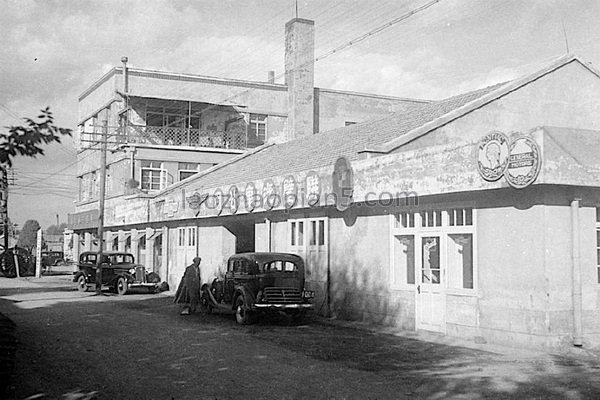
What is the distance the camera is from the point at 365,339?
14.4 m

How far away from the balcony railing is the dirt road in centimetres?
2400

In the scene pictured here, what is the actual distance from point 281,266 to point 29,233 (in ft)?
310

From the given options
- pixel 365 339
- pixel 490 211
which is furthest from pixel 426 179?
pixel 365 339

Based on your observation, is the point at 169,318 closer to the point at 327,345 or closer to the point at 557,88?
the point at 327,345

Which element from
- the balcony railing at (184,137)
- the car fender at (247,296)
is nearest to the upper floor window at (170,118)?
the balcony railing at (184,137)

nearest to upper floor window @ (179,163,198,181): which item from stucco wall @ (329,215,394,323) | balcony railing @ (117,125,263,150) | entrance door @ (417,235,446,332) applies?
balcony railing @ (117,125,263,150)

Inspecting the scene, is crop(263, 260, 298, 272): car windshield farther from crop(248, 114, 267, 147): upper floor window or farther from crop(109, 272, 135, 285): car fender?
crop(248, 114, 267, 147): upper floor window

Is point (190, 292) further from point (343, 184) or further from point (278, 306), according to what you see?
point (343, 184)

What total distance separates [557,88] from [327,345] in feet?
34.7

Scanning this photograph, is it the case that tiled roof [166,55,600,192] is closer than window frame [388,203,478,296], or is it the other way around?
window frame [388,203,478,296]

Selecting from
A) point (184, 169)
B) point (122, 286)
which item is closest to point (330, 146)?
point (122, 286)

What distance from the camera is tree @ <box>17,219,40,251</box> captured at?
328 feet

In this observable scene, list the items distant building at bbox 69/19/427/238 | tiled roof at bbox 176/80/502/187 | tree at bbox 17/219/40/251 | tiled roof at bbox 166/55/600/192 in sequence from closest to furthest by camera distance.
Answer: tiled roof at bbox 166/55/600/192, tiled roof at bbox 176/80/502/187, distant building at bbox 69/19/427/238, tree at bbox 17/219/40/251

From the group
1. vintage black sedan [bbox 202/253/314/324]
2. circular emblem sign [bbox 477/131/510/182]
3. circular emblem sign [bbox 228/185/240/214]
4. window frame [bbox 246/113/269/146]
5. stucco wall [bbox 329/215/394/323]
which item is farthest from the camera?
window frame [bbox 246/113/269/146]
